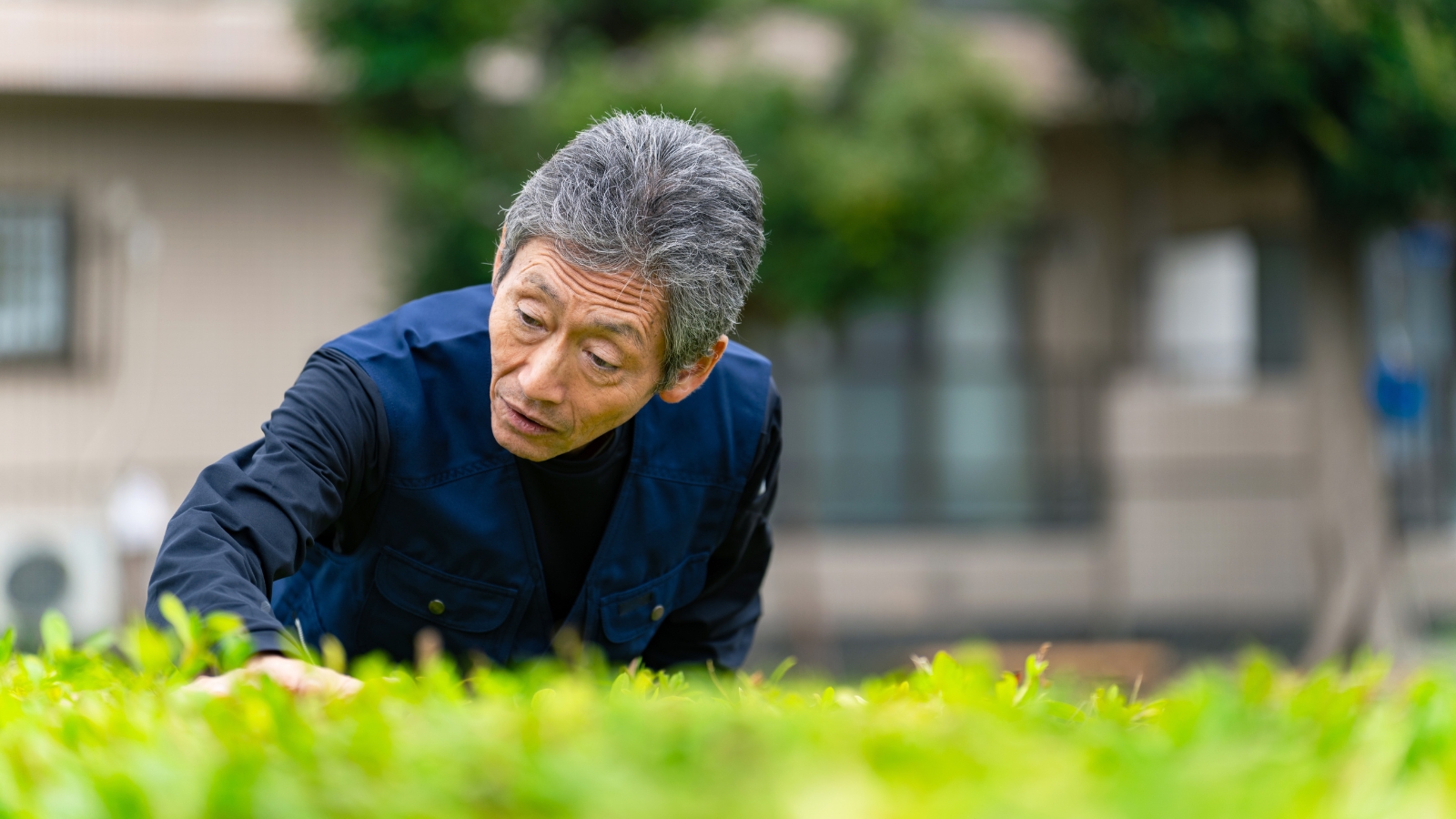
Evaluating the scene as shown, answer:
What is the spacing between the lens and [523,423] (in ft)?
7.02

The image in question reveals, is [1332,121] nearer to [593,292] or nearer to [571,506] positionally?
[571,506]

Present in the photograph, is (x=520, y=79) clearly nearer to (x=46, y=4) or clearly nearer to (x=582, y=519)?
(x=46, y=4)

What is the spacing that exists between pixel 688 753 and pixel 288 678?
55 centimetres

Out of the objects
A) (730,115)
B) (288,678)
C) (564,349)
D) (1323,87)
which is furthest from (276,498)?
(1323,87)

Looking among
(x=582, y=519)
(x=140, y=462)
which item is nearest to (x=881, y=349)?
(x=140, y=462)

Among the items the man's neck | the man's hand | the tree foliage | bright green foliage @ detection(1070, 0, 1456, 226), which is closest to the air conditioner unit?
the tree foliage

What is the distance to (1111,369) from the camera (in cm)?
1018

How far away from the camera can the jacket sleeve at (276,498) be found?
166cm

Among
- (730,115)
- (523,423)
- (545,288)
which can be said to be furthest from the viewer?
(730,115)

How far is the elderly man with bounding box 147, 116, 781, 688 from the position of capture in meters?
2.02

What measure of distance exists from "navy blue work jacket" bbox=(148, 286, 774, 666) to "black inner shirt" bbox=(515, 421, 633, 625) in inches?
1.0

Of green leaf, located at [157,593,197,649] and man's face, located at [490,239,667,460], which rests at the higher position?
man's face, located at [490,239,667,460]

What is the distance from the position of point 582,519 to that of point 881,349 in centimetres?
777

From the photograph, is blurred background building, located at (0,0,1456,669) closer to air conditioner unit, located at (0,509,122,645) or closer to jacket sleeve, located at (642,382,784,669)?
air conditioner unit, located at (0,509,122,645)
